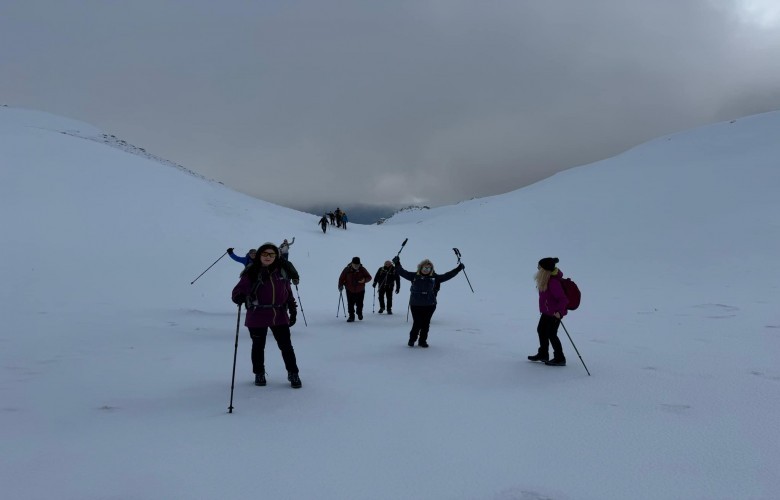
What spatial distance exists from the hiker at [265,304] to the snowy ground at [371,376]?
51 centimetres

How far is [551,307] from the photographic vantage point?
753 cm

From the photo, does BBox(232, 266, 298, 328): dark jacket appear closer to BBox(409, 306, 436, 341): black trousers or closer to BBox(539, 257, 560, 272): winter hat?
BBox(409, 306, 436, 341): black trousers

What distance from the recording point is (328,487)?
11.8 feet

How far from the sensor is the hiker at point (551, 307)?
746 centimetres

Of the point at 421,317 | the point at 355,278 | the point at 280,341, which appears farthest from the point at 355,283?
the point at 280,341

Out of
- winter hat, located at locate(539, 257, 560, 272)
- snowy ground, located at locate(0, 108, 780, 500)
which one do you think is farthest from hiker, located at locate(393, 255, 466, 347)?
winter hat, located at locate(539, 257, 560, 272)

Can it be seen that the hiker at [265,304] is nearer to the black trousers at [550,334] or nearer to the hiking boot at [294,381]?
the hiking boot at [294,381]

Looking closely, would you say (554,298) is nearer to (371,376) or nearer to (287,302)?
(371,376)

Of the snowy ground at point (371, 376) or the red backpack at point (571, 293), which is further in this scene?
the red backpack at point (571, 293)

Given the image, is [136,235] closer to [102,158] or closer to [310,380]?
[102,158]

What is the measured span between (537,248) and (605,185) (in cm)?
1236

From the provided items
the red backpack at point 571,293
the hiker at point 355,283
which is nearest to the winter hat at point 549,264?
the red backpack at point 571,293

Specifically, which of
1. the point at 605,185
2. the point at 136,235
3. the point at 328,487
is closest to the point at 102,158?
the point at 136,235

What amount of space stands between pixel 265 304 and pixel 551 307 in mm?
4879
